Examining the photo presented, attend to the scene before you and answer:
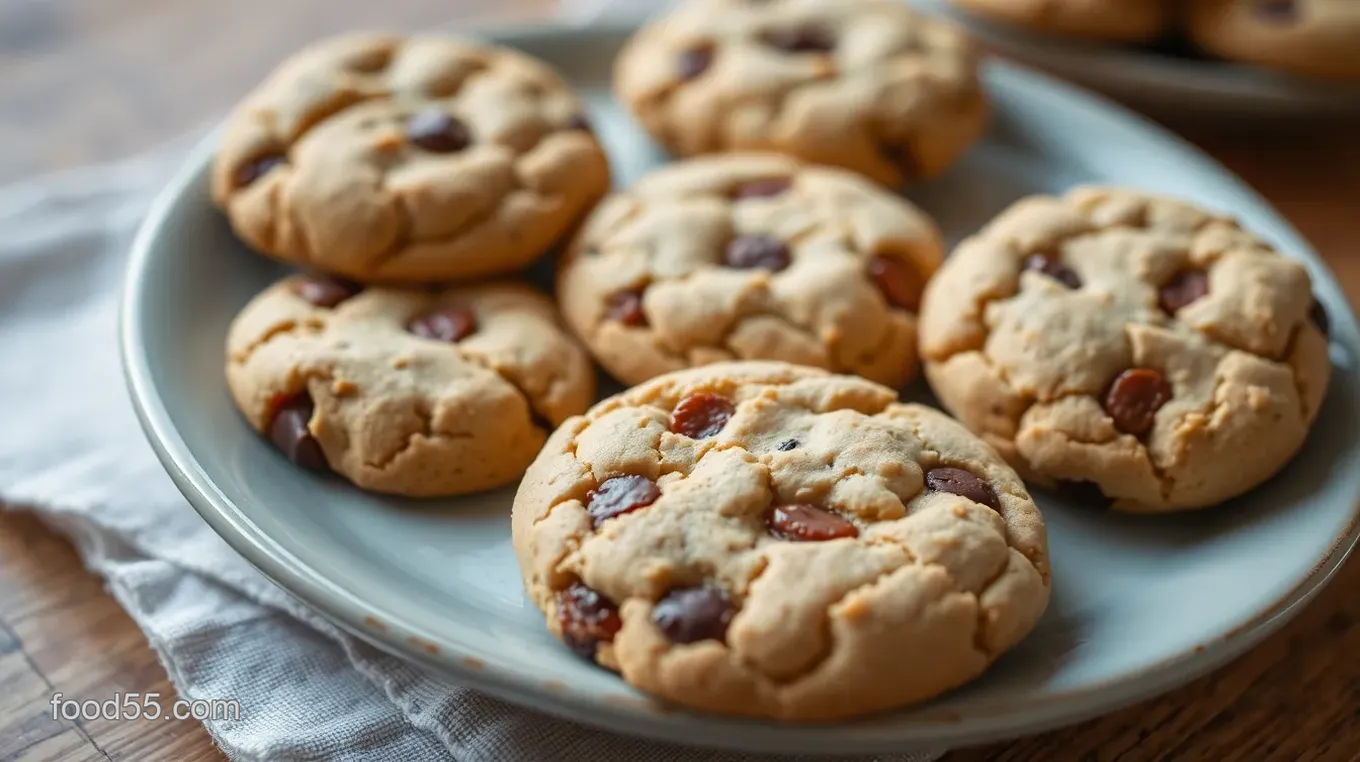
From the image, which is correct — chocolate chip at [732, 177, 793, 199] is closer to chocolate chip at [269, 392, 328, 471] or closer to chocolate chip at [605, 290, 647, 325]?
chocolate chip at [605, 290, 647, 325]

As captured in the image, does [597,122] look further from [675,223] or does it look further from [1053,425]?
[1053,425]

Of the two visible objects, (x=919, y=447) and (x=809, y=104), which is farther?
(x=809, y=104)

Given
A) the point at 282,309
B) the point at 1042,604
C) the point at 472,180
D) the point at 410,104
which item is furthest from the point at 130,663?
the point at 1042,604

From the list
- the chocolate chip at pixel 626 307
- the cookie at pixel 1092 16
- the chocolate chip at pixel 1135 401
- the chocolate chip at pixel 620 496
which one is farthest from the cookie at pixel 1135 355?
the cookie at pixel 1092 16

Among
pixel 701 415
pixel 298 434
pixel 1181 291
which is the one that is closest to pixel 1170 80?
pixel 1181 291

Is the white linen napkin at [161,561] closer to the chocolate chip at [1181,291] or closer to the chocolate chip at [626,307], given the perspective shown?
the chocolate chip at [626,307]

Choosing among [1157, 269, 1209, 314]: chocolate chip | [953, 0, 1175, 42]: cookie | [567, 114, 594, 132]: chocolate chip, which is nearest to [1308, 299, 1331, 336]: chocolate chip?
[1157, 269, 1209, 314]: chocolate chip
